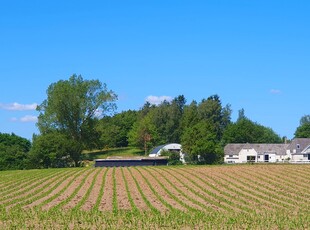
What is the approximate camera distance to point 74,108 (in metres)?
97.9

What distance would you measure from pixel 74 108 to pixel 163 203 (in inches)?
2631

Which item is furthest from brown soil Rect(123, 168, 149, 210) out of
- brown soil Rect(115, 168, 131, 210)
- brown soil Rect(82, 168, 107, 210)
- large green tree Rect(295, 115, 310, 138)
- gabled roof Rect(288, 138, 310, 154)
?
large green tree Rect(295, 115, 310, 138)

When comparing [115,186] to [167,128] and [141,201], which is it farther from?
[167,128]

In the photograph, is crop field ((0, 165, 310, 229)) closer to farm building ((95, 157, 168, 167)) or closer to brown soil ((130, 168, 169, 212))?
brown soil ((130, 168, 169, 212))

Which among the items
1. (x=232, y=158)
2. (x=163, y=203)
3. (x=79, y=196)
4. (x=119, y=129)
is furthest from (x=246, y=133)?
(x=163, y=203)

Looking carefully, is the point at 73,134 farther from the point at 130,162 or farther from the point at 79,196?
the point at 79,196

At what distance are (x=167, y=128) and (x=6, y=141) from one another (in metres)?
38.2

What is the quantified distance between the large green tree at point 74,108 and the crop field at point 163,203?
155 feet

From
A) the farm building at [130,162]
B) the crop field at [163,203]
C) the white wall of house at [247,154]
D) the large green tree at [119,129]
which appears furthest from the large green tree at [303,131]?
the crop field at [163,203]

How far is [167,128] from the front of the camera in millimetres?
138250

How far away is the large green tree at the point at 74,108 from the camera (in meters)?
97.7

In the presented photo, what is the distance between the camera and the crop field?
24859mm

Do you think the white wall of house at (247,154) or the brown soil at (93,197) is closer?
the brown soil at (93,197)

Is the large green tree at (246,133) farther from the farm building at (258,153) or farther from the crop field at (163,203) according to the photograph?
the crop field at (163,203)
